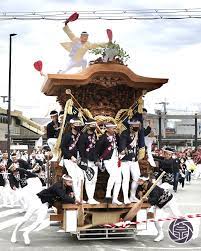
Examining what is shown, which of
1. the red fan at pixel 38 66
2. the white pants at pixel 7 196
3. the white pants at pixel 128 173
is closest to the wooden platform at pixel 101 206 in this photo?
the white pants at pixel 128 173

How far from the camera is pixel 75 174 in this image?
442 inches

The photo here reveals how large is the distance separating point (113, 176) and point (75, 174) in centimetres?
74

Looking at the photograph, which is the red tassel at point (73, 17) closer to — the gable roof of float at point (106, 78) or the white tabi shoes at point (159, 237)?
the gable roof of float at point (106, 78)

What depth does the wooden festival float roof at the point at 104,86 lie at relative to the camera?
11281 millimetres

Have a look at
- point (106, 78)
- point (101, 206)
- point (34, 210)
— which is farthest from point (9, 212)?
point (106, 78)

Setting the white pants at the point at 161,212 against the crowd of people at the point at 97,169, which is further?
the white pants at the point at 161,212

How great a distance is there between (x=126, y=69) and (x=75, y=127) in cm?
152

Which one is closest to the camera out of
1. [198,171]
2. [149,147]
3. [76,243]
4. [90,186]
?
[76,243]

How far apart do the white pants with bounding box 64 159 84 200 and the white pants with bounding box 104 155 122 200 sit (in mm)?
539

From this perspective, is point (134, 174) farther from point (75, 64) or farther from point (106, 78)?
point (75, 64)

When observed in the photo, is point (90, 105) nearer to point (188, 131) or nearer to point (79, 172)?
point (79, 172)

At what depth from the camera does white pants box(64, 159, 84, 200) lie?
11.1 meters

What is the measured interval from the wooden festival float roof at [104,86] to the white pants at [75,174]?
4.09 feet

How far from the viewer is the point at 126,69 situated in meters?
11.4
